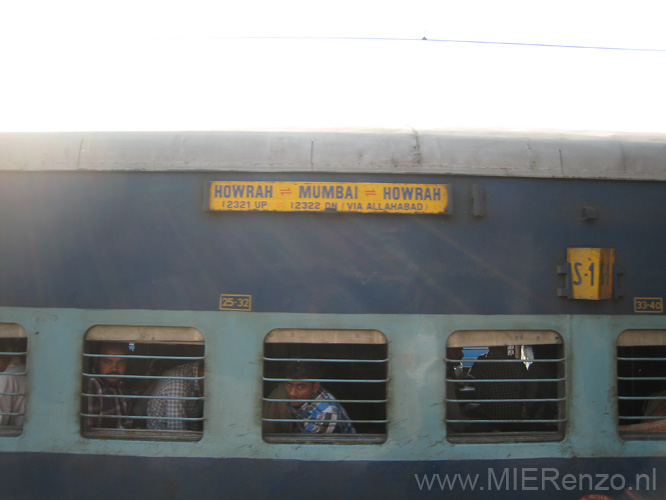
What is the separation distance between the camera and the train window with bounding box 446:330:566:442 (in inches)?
117

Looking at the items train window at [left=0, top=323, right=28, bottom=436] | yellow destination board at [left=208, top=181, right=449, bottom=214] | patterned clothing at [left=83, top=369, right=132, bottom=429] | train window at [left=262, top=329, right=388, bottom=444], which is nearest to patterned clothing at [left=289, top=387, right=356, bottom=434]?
train window at [left=262, top=329, right=388, bottom=444]

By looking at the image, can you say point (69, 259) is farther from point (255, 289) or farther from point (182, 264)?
point (255, 289)

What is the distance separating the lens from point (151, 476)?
2879 mm

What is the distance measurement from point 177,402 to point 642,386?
3156mm

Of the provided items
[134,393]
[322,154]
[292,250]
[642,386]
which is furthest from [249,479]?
[642,386]

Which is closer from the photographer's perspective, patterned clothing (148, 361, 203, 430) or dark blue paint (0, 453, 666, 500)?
dark blue paint (0, 453, 666, 500)

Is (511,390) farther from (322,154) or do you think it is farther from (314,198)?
(322,154)

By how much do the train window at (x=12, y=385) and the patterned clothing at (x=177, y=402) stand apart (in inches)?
29.4

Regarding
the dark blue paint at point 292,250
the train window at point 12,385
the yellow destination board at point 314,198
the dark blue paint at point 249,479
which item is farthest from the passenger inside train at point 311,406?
the train window at point 12,385

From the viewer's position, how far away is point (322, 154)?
3.05m

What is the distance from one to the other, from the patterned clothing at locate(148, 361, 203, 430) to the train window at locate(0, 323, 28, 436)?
2.45 feet

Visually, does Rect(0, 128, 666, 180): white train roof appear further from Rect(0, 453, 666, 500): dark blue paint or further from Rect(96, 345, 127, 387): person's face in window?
Rect(0, 453, 666, 500): dark blue paint

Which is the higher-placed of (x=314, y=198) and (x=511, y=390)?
(x=314, y=198)

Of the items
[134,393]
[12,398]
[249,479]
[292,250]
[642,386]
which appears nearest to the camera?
[249,479]
